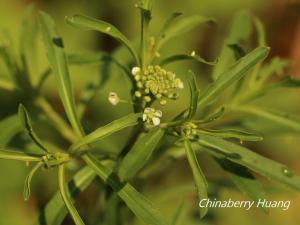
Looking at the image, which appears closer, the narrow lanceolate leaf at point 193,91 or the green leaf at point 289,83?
the narrow lanceolate leaf at point 193,91

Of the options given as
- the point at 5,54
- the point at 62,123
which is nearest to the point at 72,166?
the point at 62,123

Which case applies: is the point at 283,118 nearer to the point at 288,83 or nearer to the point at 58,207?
the point at 288,83

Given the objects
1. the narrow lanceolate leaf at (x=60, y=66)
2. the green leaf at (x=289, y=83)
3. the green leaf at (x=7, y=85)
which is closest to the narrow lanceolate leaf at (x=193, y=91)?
the narrow lanceolate leaf at (x=60, y=66)

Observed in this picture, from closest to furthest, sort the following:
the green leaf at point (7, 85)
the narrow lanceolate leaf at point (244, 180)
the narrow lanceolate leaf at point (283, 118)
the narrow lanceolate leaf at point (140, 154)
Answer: the narrow lanceolate leaf at point (140, 154) < the narrow lanceolate leaf at point (244, 180) < the narrow lanceolate leaf at point (283, 118) < the green leaf at point (7, 85)

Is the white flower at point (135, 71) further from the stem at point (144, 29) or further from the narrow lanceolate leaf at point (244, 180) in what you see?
the narrow lanceolate leaf at point (244, 180)

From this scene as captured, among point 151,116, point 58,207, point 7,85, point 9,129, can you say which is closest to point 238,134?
point 151,116

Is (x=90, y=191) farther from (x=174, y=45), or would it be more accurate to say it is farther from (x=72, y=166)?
(x=174, y=45)

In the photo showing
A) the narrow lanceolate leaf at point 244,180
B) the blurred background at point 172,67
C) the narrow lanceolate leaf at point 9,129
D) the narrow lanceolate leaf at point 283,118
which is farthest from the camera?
the blurred background at point 172,67
